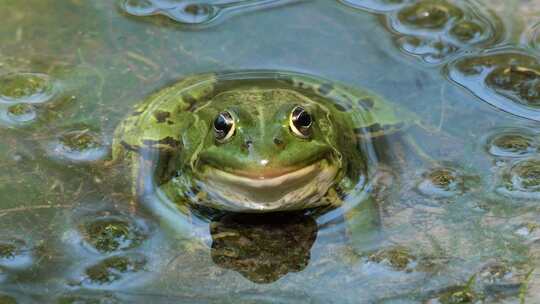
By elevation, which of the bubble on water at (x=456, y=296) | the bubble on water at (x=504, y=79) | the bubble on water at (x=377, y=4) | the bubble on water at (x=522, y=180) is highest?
the bubble on water at (x=377, y=4)

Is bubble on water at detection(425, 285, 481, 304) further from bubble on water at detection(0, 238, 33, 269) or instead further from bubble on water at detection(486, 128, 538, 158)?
bubble on water at detection(0, 238, 33, 269)

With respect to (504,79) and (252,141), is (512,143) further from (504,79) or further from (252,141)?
(252,141)

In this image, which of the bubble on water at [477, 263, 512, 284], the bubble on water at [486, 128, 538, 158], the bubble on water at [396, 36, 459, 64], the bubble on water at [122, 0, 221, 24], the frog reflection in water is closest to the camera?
the bubble on water at [477, 263, 512, 284]

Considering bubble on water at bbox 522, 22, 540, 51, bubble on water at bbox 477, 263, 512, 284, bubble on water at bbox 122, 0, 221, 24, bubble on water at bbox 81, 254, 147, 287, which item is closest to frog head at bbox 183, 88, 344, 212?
bubble on water at bbox 81, 254, 147, 287

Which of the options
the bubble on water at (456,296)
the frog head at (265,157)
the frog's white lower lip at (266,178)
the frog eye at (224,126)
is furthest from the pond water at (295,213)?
the frog eye at (224,126)

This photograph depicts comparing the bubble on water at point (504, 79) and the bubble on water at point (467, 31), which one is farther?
the bubble on water at point (467, 31)

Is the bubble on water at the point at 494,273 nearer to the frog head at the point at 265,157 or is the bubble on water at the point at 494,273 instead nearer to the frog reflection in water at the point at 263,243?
the frog reflection in water at the point at 263,243

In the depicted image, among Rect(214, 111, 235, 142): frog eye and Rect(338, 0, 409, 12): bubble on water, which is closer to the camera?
Rect(214, 111, 235, 142): frog eye

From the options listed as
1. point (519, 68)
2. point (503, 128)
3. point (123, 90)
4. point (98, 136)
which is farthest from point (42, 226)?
point (519, 68)

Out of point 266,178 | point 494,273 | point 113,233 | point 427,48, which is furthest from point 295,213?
point 427,48
